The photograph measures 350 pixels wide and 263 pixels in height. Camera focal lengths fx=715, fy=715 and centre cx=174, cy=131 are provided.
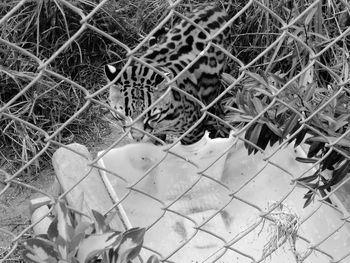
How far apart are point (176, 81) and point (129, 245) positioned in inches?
51.2

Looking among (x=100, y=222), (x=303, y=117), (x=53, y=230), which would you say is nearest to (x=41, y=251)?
(x=53, y=230)

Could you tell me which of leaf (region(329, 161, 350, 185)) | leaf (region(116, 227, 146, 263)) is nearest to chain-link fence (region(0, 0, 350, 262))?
leaf (region(329, 161, 350, 185))

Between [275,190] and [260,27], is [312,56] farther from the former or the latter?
[260,27]

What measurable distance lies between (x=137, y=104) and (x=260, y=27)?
0.84 metres

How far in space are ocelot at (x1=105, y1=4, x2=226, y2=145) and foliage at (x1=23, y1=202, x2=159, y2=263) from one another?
1061mm

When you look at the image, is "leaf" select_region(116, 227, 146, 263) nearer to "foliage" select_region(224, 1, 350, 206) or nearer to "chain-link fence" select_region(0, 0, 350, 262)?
"chain-link fence" select_region(0, 0, 350, 262)

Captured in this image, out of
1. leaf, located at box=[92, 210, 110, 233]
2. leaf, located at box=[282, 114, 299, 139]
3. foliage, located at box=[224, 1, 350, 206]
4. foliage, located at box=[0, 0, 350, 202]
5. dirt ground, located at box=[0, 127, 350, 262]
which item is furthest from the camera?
foliage, located at box=[0, 0, 350, 202]

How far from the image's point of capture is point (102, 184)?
234 cm

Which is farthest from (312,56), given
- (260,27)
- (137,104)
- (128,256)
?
(260,27)

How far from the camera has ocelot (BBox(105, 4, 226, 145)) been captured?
2.69m

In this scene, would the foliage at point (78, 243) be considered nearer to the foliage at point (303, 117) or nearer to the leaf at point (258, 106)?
the foliage at point (303, 117)

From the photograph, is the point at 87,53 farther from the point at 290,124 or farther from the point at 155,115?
the point at 290,124

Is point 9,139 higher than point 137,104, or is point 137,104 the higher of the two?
point 137,104

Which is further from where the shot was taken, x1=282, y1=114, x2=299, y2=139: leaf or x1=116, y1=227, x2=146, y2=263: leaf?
x1=282, y1=114, x2=299, y2=139: leaf
